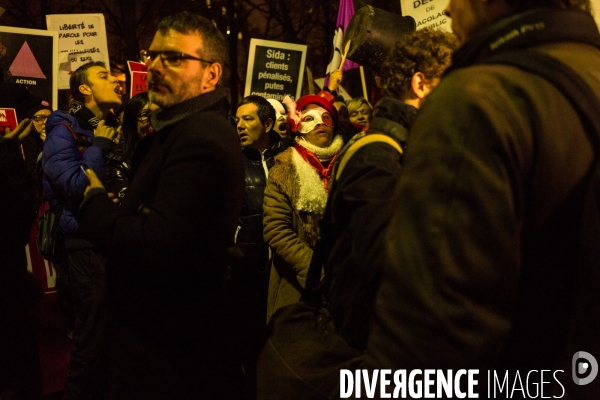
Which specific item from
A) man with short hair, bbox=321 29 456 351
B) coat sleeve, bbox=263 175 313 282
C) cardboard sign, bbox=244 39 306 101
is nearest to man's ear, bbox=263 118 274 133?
coat sleeve, bbox=263 175 313 282

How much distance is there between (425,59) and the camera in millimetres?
2541

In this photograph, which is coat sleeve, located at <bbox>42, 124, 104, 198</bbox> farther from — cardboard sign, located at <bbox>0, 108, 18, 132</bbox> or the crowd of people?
cardboard sign, located at <bbox>0, 108, 18, 132</bbox>

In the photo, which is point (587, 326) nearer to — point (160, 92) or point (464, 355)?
point (464, 355)

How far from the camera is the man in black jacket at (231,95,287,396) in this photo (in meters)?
4.71

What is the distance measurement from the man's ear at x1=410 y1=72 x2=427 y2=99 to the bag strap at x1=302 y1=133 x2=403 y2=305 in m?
0.36

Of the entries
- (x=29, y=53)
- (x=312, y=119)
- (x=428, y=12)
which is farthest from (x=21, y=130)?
(x=29, y=53)

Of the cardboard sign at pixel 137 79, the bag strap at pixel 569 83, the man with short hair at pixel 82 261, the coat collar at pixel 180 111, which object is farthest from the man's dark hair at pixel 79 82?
the bag strap at pixel 569 83

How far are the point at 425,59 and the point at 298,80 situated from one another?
5235 mm

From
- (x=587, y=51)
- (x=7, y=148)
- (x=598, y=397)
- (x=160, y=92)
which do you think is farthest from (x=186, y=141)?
(x=7, y=148)

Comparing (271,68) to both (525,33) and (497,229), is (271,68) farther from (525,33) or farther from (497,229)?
(497,229)

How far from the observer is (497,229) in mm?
958

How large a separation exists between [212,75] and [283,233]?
1.79 metres

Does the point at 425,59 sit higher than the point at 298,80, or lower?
higher

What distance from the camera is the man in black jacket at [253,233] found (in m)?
4.71
